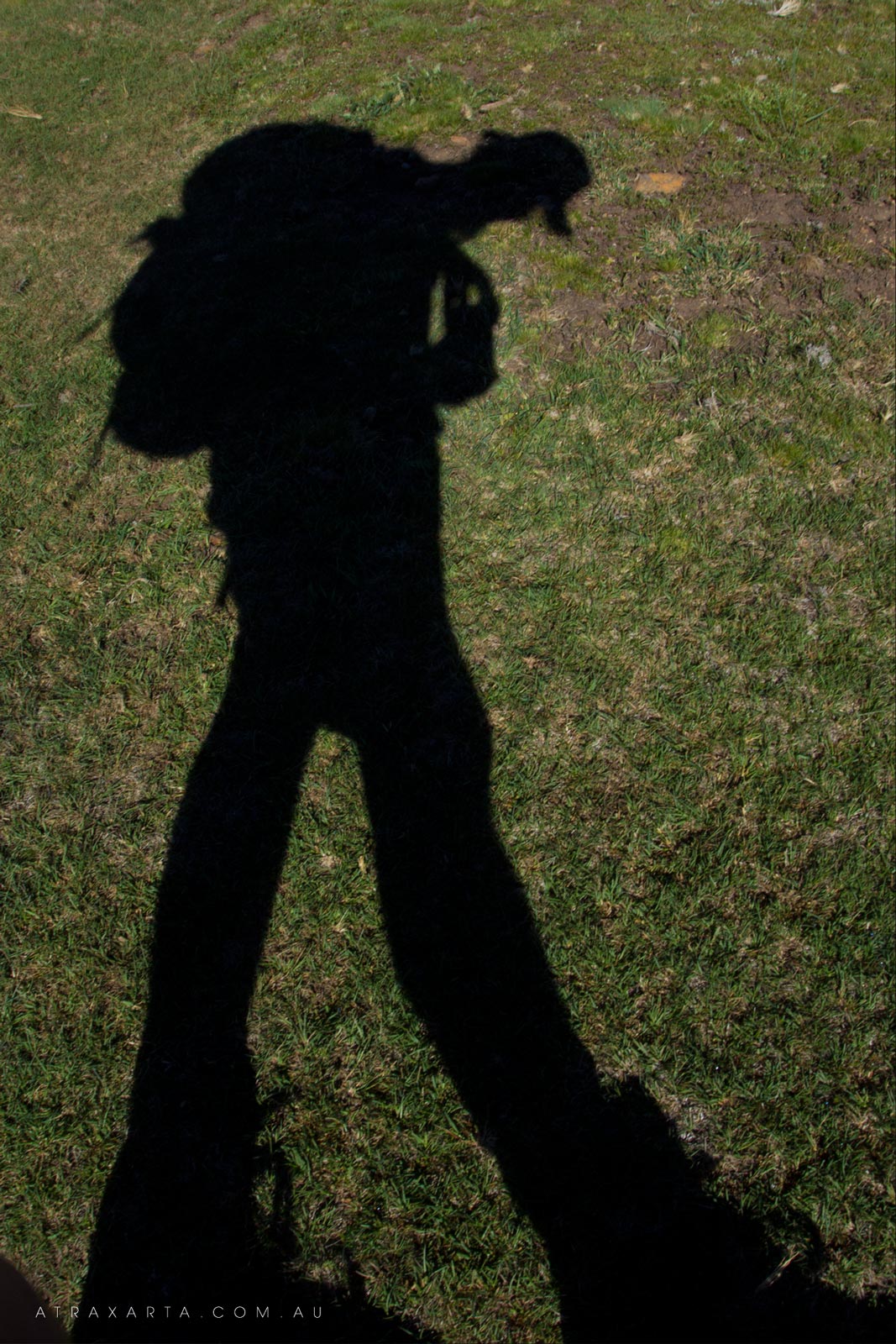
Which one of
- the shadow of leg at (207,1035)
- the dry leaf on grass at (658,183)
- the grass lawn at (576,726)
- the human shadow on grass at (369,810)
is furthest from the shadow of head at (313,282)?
the shadow of leg at (207,1035)

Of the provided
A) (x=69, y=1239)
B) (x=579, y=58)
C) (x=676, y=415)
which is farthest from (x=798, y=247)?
(x=69, y=1239)

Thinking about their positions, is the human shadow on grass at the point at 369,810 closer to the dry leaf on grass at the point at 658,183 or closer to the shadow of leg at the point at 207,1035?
the shadow of leg at the point at 207,1035

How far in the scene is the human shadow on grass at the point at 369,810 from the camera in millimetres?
2373

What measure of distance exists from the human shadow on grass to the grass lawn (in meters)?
0.06

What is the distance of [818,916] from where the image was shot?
2.95 metres

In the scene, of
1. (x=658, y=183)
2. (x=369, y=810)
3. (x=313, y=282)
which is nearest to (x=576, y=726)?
(x=369, y=810)

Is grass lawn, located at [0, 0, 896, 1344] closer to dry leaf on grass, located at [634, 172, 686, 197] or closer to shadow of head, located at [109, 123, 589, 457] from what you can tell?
dry leaf on grass, located at [634, 172, 686, 197]

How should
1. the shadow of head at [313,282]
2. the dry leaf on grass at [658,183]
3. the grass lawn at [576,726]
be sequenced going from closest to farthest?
the grass lawn at [576,726]
the shadow of head at [313,282]
the dry leaf on grass at [658,183]

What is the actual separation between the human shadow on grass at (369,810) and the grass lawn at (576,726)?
6 cm

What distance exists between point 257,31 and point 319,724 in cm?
848

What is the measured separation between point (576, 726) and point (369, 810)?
0.96 meters

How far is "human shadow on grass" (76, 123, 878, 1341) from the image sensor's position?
2373 mm

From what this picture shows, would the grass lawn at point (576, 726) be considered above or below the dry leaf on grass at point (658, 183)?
below

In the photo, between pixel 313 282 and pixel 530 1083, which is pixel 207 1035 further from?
pixel 313 282
